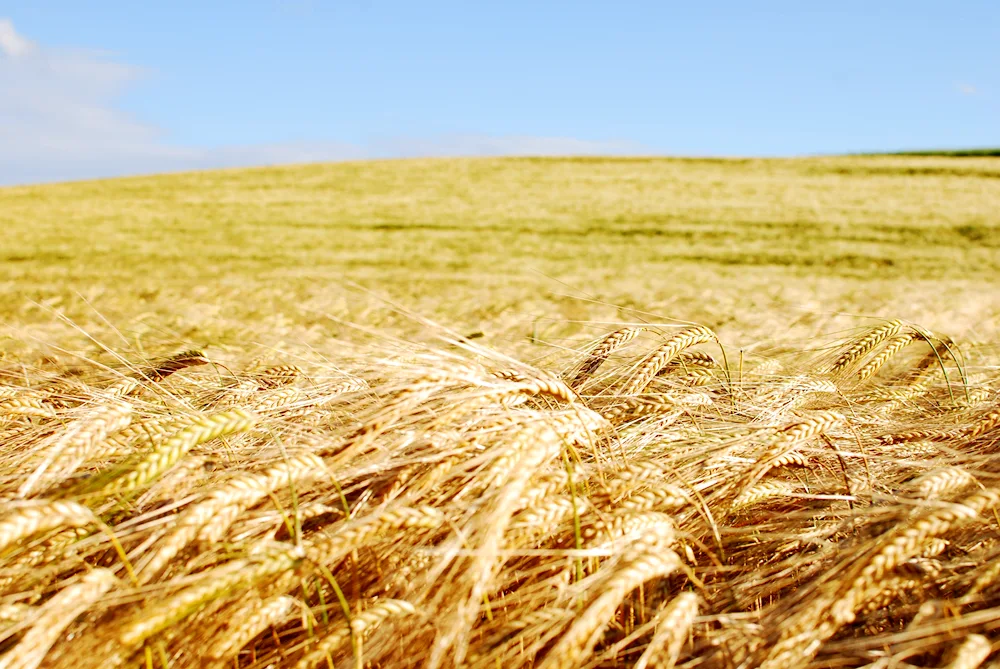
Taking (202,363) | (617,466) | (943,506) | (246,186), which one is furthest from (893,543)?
(246,186)

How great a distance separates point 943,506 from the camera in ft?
3.93

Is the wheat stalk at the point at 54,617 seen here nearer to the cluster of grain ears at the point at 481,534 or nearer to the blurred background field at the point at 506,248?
the cluster of grain ears at the point at 481,534

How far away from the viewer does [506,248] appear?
1270 cm

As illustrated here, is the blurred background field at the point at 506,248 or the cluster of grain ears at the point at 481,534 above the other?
the cluster of grain ears at the point at 481,534

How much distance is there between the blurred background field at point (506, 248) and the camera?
7617mm

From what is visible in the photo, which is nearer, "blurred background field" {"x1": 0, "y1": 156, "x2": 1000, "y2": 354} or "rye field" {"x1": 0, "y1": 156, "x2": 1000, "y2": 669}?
Answer: "rye field" {"x1": 0, "y1": 156, "x2": 1000, "y2": 669}

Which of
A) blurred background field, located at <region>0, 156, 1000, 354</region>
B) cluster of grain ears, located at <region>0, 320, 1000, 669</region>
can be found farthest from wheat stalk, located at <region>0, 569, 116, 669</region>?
blurred background field, located at <region>0, 156, 1000, 354</region>

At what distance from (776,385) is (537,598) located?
3.35ft

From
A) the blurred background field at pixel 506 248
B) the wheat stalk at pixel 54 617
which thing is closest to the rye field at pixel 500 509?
the wheat stalk at pixel 54 617

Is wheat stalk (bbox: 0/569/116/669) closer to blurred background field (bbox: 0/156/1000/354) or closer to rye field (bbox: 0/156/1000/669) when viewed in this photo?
rye field (bbox: 0/156/1000/669)

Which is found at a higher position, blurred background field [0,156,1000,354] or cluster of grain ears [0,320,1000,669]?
cluster of grain ears [0,320,1000,669]

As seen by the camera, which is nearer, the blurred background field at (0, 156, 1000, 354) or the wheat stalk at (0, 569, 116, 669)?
the wheat stalk at (0, 569, 116, 669)

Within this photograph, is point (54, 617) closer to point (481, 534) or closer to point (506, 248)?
point (481, 534)

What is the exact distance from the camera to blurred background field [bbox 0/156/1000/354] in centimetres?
762
